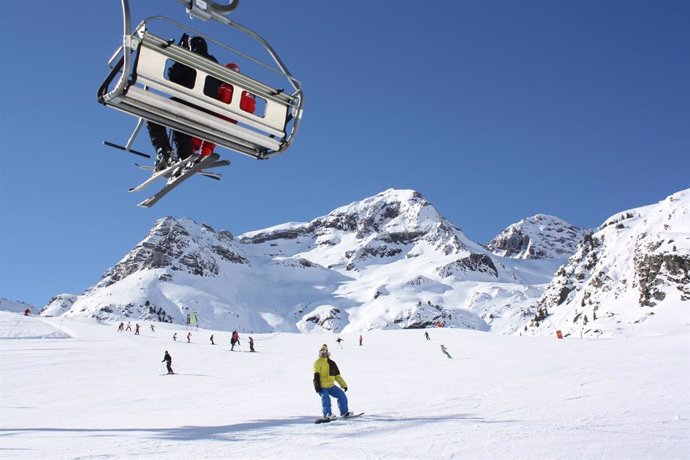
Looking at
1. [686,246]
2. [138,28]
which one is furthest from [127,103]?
[686,246]

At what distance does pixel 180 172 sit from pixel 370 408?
19.2 ft

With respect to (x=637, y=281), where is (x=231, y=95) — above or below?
below

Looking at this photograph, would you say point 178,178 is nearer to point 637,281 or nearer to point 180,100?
point 180,100

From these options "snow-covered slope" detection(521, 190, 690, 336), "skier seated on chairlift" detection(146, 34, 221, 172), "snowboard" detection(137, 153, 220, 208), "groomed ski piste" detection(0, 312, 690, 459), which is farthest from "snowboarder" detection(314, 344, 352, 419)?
"snow-covered slope" detection(521, 190, 690, 336)

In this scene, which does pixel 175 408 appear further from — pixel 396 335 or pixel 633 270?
pixel 633 270

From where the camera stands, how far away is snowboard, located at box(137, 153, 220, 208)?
6488mm

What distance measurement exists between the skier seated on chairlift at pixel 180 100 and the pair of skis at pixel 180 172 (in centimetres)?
11

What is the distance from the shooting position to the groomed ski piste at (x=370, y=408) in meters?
6.55

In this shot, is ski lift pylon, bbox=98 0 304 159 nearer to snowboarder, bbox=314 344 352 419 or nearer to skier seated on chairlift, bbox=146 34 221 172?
skier seated on chairlift, bbox=146 34 221 172

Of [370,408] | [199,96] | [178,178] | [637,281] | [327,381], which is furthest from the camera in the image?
[637,281]

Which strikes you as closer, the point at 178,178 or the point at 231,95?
the point at 231,95

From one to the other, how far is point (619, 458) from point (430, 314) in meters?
167

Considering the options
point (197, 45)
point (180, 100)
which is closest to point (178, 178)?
point (180, 100)

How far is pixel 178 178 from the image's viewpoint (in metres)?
6.78
